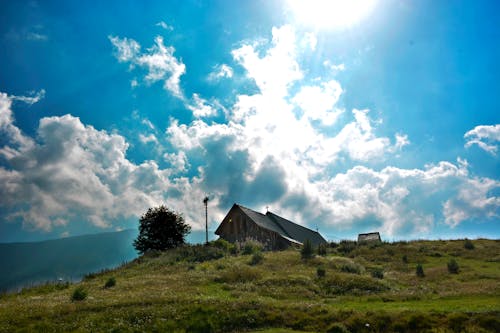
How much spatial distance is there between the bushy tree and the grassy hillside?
2291 cm

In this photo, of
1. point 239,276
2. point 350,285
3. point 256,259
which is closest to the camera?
point 350,285

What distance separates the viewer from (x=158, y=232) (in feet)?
204

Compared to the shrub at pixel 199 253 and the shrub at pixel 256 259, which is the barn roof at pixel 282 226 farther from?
the shrub at pixel 256 259

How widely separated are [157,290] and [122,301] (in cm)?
431

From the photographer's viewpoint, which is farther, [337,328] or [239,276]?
[239,276]

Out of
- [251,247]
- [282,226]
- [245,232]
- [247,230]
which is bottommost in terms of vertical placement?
[251,247]

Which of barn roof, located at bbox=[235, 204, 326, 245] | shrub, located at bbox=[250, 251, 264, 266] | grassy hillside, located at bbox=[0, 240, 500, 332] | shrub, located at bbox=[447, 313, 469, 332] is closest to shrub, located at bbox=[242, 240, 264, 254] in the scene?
shrub, located at bbox=[250, 251, 264, 266]

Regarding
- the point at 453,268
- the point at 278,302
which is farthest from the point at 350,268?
the point at 278,302

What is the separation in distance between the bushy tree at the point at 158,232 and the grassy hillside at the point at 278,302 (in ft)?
75.2

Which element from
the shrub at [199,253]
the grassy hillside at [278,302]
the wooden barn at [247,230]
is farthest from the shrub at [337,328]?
the wooden barn at [247,230]

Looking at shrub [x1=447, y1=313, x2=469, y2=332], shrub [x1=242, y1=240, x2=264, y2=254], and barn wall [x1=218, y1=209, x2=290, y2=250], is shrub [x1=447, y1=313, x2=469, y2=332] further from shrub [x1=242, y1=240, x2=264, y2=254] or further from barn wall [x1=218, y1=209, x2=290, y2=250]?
barn wall [x1=218, y1=209, x2=290, y2=250]

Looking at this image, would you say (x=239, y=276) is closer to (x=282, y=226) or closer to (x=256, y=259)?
(x=256, y=259)

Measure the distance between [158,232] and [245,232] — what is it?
621 inches

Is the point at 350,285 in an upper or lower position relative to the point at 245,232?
lower
